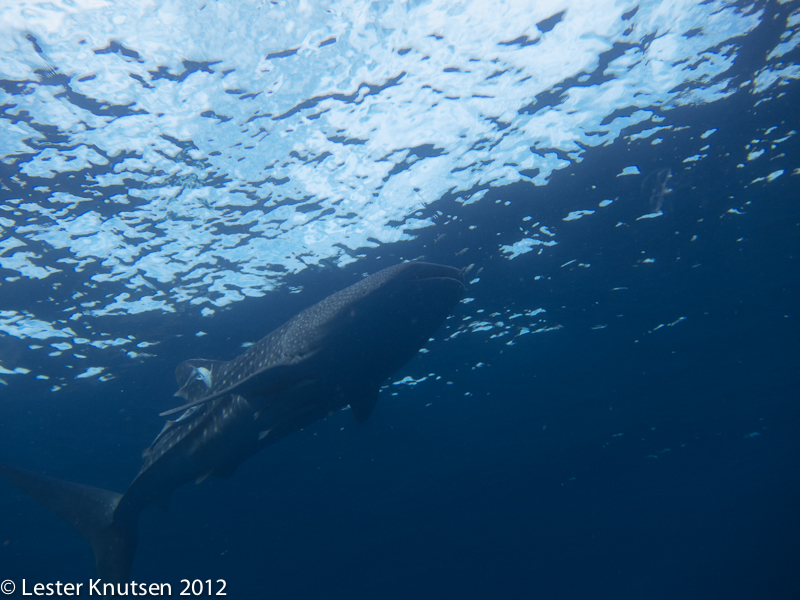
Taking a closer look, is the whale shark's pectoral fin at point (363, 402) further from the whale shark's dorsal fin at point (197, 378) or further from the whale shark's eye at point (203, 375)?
the whale shark's eye at point (203, 375)

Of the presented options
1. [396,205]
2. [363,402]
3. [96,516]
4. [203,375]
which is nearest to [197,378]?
[203,375]

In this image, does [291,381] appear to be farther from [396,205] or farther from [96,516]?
[96,516]

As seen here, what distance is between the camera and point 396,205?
32.3 feet

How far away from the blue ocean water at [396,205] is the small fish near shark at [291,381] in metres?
4.00

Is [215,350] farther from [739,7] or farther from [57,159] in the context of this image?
[739,7]

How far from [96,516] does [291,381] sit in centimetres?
627

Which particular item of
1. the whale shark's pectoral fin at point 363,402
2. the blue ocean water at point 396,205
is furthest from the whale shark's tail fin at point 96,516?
the whale shark's pectoral fin at point 363,402

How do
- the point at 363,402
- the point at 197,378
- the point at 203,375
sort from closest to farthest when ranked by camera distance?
the point at 363,402
the point at 203,375
the point at 197,378

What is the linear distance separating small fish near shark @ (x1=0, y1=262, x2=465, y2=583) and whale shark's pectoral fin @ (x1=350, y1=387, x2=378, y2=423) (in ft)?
0.06

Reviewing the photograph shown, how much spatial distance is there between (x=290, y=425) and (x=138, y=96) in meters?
5.96

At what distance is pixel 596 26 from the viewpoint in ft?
22.7

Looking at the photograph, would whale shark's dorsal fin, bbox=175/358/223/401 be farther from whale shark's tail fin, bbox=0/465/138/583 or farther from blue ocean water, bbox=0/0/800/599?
blue ocean water, bbox=0/0/800/599

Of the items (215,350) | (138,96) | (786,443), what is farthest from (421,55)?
(786,443)

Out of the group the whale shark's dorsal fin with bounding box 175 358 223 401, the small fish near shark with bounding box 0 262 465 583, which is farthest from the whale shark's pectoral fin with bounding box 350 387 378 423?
the whale shark's dorsal fin with bounding box 175 358 223 401
